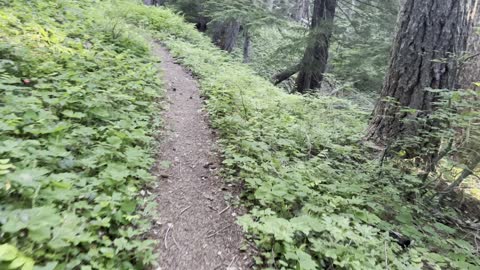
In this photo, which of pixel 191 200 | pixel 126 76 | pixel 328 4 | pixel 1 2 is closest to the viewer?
pixel 191 200

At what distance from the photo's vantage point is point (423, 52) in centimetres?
424

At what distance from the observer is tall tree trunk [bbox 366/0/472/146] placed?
4.18 m

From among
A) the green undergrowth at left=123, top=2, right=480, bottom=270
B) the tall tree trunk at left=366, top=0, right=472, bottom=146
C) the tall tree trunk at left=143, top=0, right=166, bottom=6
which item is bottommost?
the green undergrowth at left=123, top=2, right=480, bottom=270

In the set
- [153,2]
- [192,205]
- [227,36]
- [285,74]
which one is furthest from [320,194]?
[153,2]

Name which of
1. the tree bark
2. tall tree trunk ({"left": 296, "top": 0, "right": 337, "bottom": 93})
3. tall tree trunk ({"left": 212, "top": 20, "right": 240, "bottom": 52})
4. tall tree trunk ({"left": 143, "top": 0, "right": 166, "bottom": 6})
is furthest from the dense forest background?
tall tree trunk ({"left": 143, "top": 0, "right": 166, "bottom": 6})

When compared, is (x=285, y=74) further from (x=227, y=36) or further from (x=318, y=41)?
(x=227, y=36)

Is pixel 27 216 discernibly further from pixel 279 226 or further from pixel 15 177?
pixel 279 226

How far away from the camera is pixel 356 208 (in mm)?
3201

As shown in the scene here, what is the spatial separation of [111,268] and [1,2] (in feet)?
20.0

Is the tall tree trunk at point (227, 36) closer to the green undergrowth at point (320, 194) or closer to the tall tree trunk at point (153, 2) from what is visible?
the tall tree trunk at point (153, 2)

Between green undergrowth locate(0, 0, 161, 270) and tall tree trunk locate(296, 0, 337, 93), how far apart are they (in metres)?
4.76

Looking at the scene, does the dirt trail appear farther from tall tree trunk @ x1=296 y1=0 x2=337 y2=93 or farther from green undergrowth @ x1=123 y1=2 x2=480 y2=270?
tall tree trunk @ x1=296 y1=0 x2=337 y2=93

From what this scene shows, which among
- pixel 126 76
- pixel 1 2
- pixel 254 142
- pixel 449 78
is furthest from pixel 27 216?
pixel 1 2

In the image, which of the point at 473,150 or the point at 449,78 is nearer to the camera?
the point at 473,150
